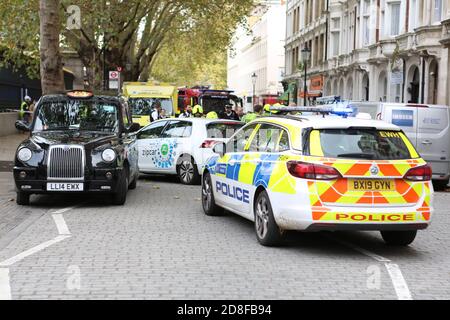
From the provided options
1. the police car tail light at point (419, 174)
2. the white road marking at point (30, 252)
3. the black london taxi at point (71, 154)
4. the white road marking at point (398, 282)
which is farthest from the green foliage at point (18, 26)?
the white road marking at point (398, 282)

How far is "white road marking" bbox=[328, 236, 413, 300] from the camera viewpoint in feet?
20.2

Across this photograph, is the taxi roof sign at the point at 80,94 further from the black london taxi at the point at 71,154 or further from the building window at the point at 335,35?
the building window at the point at 335,35

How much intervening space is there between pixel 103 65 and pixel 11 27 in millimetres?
8106

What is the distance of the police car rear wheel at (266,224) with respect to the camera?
26.5 ft

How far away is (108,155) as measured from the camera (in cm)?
1124

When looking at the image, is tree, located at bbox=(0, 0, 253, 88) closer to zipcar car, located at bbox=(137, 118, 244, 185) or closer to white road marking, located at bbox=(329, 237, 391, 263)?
zipcar car, located at bbox=(137, 118, 244, 185)

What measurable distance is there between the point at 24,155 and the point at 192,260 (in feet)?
15.6

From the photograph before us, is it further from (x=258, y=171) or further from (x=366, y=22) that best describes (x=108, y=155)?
(x=366, y=22)

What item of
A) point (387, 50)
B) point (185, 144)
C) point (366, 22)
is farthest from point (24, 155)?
point (366, 22)

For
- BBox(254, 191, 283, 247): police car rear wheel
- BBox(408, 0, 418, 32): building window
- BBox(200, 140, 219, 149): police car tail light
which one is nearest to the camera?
BBox(254, 191, 283, 247): police car rear wheel

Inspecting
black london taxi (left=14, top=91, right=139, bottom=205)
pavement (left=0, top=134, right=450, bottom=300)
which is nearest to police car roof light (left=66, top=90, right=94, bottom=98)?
black london taxi (left=14, top=91, right=139, bottom=205)

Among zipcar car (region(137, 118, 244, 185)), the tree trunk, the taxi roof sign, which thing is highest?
the tree trunk

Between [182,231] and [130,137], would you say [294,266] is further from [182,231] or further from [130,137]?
[130,137]

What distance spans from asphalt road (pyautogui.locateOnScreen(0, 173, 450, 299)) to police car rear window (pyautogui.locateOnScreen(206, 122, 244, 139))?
4.36 m
